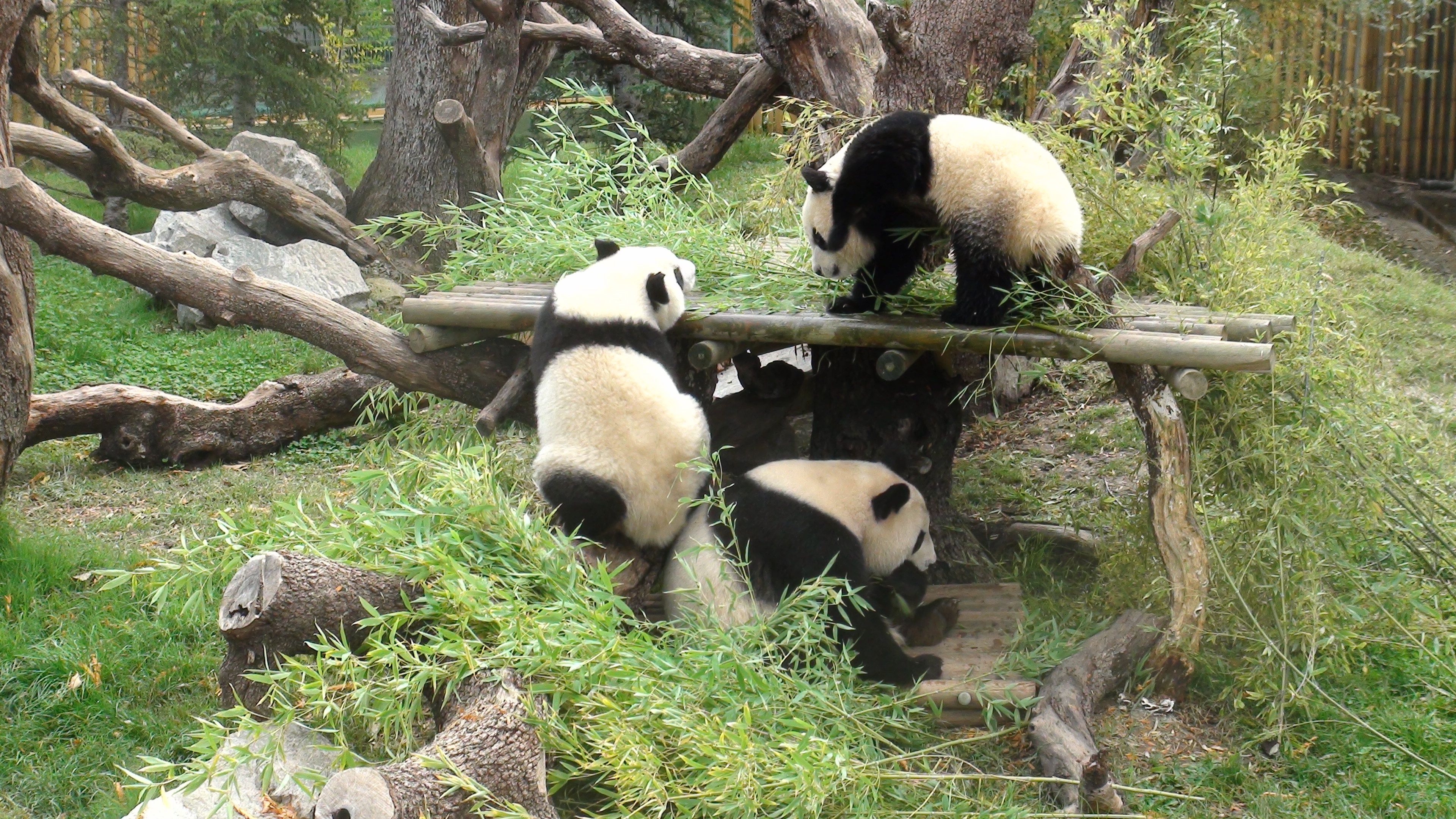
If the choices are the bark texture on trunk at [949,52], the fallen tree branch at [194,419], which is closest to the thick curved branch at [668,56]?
the bark texture on trunk at [949,52]

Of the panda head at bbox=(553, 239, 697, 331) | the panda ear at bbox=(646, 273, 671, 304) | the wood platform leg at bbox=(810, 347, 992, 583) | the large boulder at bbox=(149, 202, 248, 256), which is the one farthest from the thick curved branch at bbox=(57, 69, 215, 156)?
the wood platform leg at bbox=(810, 347, 992, 583)

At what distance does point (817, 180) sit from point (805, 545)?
1341mm

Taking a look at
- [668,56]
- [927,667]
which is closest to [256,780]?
[927,667]

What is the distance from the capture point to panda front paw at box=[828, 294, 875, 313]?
13.7 ft

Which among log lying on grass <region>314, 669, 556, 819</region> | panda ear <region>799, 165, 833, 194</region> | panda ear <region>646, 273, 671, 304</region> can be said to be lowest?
log lying on grass <region>314, 669, 556, 819</region>

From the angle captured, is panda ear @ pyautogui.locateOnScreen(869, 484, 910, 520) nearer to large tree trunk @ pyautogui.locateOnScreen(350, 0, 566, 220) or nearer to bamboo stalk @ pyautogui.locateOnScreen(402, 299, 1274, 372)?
bamboo stalk @ pyautogui.locateOnScreen(402, 299, 1274, 372)

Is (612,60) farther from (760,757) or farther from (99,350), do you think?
(760,757)

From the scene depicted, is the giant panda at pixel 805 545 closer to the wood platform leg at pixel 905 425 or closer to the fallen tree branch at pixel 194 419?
the wood platform leg at pixel 905 425

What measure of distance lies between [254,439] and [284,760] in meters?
4.00

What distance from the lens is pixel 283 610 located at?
9.89 ft

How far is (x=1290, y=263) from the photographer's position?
4.98 meters

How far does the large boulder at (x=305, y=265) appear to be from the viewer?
804 centimetres

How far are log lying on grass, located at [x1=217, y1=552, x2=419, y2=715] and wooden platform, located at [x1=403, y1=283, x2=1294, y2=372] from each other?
59.6 inches

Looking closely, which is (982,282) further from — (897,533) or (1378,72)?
(1378,72)
